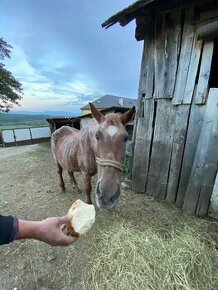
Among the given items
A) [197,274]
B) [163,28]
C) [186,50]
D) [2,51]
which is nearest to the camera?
[197,274]

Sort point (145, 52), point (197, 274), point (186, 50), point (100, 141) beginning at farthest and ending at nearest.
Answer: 1. point (145, 52)
2. point (186, 50)
3. point (100, 141)
4. point (197, 274)

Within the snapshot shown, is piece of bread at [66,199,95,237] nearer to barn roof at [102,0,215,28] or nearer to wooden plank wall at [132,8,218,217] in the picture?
wooden plank wall at [132,8,218,217]

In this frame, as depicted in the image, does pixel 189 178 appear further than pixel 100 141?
Yes

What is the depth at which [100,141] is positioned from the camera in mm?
2172

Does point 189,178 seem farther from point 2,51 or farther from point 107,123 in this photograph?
point 2,51

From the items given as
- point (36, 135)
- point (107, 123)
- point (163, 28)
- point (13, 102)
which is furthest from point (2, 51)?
point (107, 123)

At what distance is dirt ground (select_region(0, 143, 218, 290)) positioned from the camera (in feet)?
7.07

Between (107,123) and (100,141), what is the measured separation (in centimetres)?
24

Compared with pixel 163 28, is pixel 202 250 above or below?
below

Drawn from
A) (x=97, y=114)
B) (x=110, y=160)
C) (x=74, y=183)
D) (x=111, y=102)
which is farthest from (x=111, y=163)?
(x=111, y=102)

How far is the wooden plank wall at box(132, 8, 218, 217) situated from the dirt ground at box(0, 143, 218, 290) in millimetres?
436

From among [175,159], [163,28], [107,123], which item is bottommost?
[175,159]

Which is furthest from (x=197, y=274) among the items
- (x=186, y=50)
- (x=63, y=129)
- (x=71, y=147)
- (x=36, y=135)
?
(x=36, y=135)

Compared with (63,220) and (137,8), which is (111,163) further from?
(137,8)
